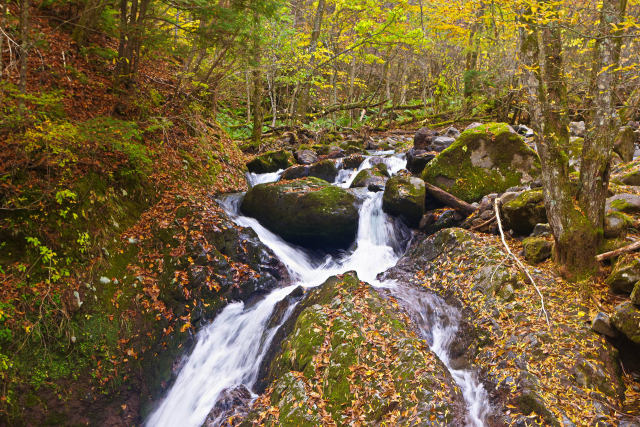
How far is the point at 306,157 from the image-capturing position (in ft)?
43.4

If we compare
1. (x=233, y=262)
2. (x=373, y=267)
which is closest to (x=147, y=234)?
(x=233, y=262)

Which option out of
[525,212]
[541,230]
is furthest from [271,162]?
[541,230]

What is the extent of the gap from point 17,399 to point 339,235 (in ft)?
20.8

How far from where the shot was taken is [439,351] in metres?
5.06

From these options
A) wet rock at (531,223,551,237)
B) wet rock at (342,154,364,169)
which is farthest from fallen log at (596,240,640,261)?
wet rock at (342,154,364,169)

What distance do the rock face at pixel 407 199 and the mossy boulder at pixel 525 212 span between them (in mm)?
2207

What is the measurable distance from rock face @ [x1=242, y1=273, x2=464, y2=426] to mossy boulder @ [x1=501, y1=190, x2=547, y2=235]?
328 cm

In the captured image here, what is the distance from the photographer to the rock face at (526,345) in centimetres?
356

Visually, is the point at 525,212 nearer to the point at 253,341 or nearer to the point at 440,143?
the point at 253,341

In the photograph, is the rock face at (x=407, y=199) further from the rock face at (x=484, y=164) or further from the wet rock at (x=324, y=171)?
the wet rock at (x=324, y=171)

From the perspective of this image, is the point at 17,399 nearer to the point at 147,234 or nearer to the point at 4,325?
the point at 4,325

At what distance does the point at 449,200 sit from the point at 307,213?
357cm

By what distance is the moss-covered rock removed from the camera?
222 inches

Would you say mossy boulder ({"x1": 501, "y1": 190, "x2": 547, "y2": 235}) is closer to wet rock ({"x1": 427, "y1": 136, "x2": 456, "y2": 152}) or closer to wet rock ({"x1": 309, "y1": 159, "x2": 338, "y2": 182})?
wet rock ({"x1": 427, "y1": 136, "x2": 456, "y2": 152})
